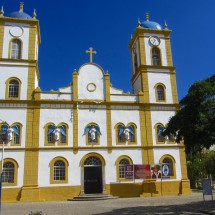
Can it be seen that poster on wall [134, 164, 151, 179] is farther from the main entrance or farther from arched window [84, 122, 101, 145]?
arched window [84, 122, 101, 145]

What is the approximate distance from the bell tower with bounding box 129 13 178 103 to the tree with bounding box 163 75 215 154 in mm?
12715

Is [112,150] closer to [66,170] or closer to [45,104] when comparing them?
[66,170]

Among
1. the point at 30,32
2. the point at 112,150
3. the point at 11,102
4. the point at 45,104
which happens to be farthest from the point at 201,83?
the point at 30,32

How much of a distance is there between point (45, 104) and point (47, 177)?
6.24 metres

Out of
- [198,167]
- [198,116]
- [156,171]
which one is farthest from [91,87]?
[198,167]

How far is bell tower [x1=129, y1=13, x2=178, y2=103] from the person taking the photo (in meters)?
28.0

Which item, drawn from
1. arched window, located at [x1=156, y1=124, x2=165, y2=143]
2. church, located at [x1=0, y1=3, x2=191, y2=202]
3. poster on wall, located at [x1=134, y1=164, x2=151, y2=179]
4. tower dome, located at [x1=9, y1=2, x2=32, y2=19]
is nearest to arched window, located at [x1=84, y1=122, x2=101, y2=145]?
church, located at [x1=0, y1=3, x2=191, y2=202]

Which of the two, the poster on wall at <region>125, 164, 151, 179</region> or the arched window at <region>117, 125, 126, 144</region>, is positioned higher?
the arched window at <region>117, 125, 126, 144</region>

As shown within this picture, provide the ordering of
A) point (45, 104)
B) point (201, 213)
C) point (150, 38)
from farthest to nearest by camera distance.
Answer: point (150, 38) → point (45, 104) → point (201, 213)

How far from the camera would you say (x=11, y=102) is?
80.4 ft

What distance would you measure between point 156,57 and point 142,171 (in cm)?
1182

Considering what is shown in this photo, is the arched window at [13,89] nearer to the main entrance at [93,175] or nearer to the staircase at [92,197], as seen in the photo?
the main entrance at [93,175]

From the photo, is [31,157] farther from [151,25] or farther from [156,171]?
[151,25]

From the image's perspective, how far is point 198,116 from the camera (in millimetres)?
13812
